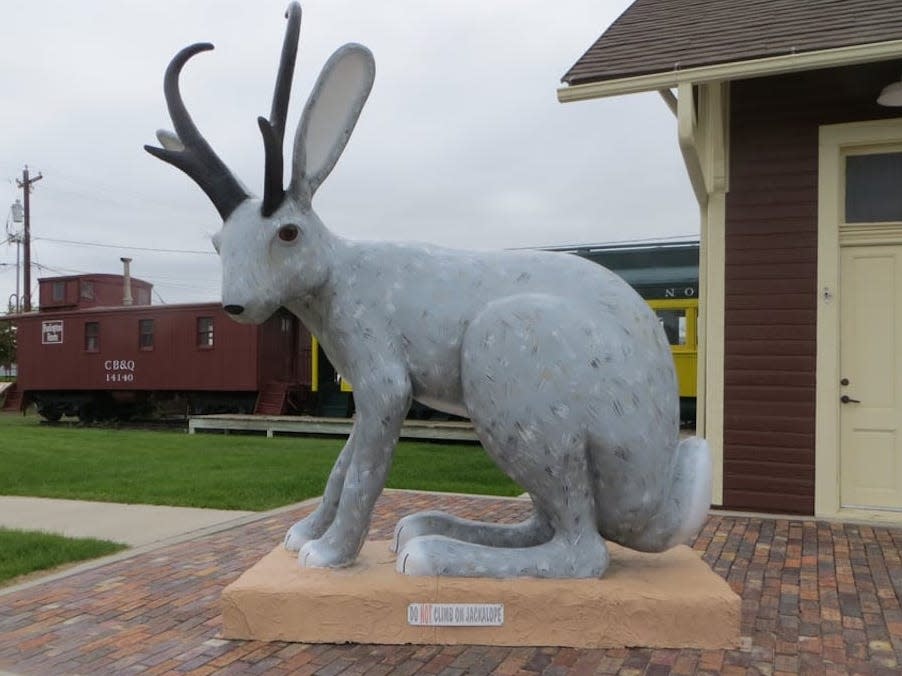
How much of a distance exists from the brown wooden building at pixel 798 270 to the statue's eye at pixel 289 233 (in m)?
3.33

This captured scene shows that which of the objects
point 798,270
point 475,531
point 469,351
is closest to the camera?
point 469,351

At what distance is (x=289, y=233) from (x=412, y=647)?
5.68 feet

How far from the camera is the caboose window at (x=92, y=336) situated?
1802cm

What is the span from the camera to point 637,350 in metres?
3.00

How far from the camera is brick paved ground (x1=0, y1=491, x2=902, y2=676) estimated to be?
9.50 feet

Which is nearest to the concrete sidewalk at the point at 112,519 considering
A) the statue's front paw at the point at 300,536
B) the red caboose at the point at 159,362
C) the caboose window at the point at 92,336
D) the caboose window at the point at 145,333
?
the statue's front paw at the point at 300,536

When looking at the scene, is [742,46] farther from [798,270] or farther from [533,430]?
[533,430]

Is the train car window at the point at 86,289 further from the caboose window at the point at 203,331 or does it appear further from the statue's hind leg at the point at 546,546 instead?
the statue's hind leg at the point at 546,546

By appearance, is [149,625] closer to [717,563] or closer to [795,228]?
[717,563]

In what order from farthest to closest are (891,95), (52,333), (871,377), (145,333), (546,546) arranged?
(52,333), (145,333), (871,377), (891,95), (546,546)

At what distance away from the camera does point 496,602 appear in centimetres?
305

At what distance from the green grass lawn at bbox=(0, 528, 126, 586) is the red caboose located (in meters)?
10.7

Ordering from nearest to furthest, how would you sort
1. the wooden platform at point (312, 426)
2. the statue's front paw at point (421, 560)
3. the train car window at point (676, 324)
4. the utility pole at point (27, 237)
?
1. the statue's front paw at point (421, 560)
2. the wooden platform at point (312, 426)
3. the train car window at point (676, 324)
4. the utility pole at point (27, 237)

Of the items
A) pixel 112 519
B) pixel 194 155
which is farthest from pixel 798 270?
pixel 112 519
